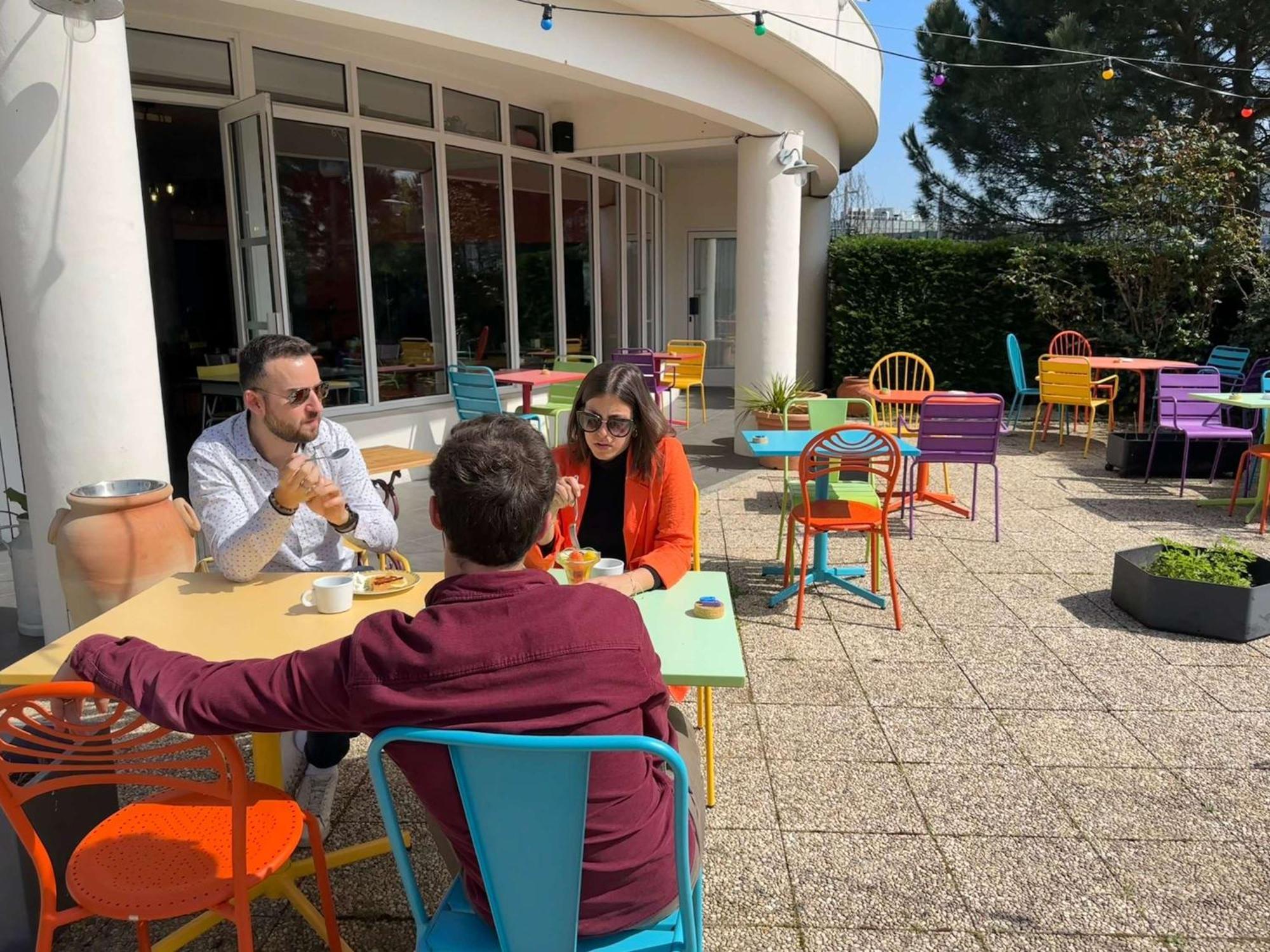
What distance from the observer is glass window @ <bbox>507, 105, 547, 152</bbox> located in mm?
7504

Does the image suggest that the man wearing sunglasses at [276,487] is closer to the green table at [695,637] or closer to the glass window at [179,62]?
the green table at [695,637]

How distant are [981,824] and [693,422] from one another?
24.3ft

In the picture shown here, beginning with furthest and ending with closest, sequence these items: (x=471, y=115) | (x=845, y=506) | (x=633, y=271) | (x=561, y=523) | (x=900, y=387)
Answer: (x=900, y=387)
(x=633, y=271)
(x=471, y=115)
(x=845, y=506)
(x=561, y=523)

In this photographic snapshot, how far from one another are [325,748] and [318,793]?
5.2 inches

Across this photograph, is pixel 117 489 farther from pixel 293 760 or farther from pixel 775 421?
pixel 775 421

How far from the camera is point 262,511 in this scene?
196 cm

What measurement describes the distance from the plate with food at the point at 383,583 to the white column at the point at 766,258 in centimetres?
575

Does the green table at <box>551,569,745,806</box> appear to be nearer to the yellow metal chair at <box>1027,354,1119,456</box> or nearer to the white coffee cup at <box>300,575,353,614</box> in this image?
the white coffee cup at <box>300,575,353,614</box>

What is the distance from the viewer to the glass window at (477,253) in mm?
7051

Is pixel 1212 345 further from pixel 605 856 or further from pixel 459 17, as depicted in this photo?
pixel 605 856

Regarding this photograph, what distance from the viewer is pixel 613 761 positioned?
1.17 meters

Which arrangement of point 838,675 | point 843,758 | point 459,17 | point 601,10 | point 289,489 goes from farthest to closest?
point 601,10, point 459,17, point 838,675, point 843,758, point 289,489

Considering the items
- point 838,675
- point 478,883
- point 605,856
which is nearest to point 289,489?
point 478,883

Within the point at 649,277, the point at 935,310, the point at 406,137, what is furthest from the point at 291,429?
the point at 935,310
